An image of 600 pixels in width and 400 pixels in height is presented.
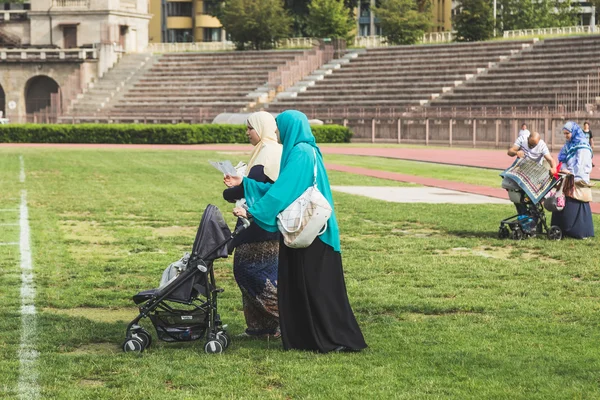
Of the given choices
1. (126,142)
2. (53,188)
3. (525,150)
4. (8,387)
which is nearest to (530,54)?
(126,142)

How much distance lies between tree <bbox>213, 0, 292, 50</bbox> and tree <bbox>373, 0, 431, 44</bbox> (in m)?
8.18

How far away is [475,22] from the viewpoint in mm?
83188

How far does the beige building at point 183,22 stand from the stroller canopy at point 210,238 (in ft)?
395

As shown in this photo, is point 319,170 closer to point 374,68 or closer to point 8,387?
point 8,387

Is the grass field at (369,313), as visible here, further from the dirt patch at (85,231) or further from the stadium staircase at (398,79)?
the stadium staircase at (398,79)

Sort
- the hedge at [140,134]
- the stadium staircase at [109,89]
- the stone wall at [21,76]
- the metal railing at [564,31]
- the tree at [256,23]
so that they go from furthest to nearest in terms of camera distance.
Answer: the tree at [256,23] → the stone wall at [21,76] → the stadium staircase at [109,89] → the metal railing at [564,31] → the hedge at [140,134]

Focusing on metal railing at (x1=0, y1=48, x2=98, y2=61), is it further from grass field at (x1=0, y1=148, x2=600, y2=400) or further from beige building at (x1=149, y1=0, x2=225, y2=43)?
grass field at (x1=0, y1=148, x2=600, y2=400)

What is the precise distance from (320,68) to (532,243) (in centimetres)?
6210

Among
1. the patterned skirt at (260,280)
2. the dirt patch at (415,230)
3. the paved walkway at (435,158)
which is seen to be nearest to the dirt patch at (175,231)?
the dirt patch at (415,230)

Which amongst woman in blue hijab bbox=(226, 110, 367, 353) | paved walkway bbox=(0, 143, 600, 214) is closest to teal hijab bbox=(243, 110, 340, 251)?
woman in blue hijab bbox=(226, 110, 367, 353)

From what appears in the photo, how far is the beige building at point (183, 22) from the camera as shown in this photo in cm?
12812

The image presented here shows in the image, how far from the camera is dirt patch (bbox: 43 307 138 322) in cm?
1134

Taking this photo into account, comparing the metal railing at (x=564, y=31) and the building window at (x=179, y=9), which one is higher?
the building window at (x=179, y=9)

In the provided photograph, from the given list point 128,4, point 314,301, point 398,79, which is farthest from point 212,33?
point 314,301
